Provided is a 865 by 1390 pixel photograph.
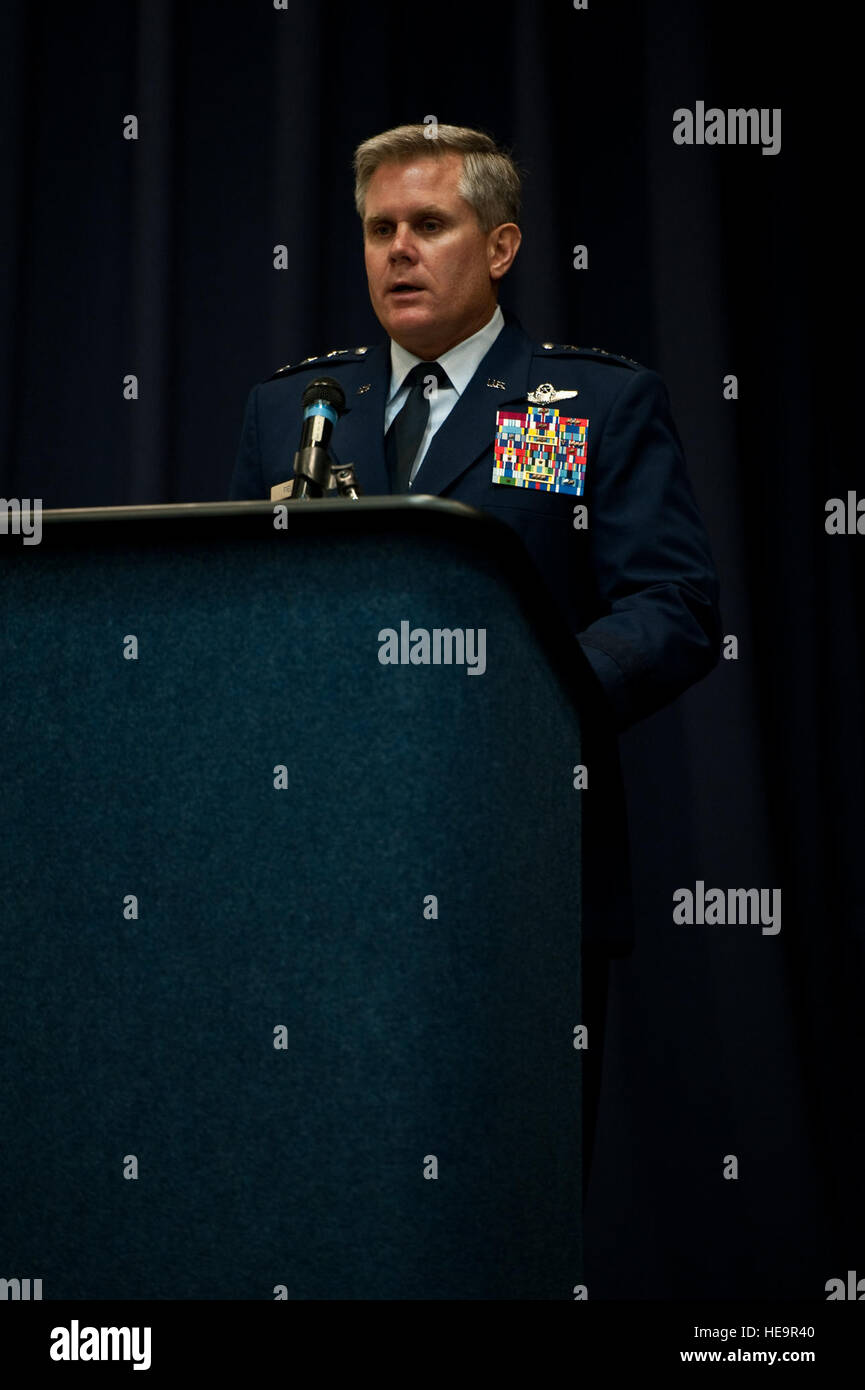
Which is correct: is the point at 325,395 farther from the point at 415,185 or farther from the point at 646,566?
the point at 415,185

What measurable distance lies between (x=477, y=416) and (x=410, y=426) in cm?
8

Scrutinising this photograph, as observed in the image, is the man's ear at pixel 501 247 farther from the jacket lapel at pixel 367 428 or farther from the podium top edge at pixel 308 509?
the podium top edge at pixel 308 509

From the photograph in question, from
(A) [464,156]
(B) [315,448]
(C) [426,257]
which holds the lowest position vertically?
(B) [315,448]

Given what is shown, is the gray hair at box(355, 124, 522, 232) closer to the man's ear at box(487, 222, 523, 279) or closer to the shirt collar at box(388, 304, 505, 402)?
the man's ear at box(487, 222, 523, 279)

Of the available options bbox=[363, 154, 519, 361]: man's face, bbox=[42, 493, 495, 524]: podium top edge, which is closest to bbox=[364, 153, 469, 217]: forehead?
bbox=[363, 154, 519, 361]: man's face

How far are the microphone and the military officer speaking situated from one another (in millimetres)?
306

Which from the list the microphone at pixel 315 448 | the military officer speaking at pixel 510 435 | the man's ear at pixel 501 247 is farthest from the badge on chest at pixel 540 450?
the microphone at pixel 315 448

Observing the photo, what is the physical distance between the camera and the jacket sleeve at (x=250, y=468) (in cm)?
154

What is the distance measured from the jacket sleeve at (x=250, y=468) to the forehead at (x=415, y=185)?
0.27m

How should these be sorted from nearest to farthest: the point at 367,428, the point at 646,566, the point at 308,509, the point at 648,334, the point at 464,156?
the point at 308,509 < the point at 646,566 < the point at 367,428 < the point at 464,156 < the point at 648,334

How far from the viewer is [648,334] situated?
7.27 ft

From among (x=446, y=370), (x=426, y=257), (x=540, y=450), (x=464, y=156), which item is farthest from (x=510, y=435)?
(x=464, y=156)
